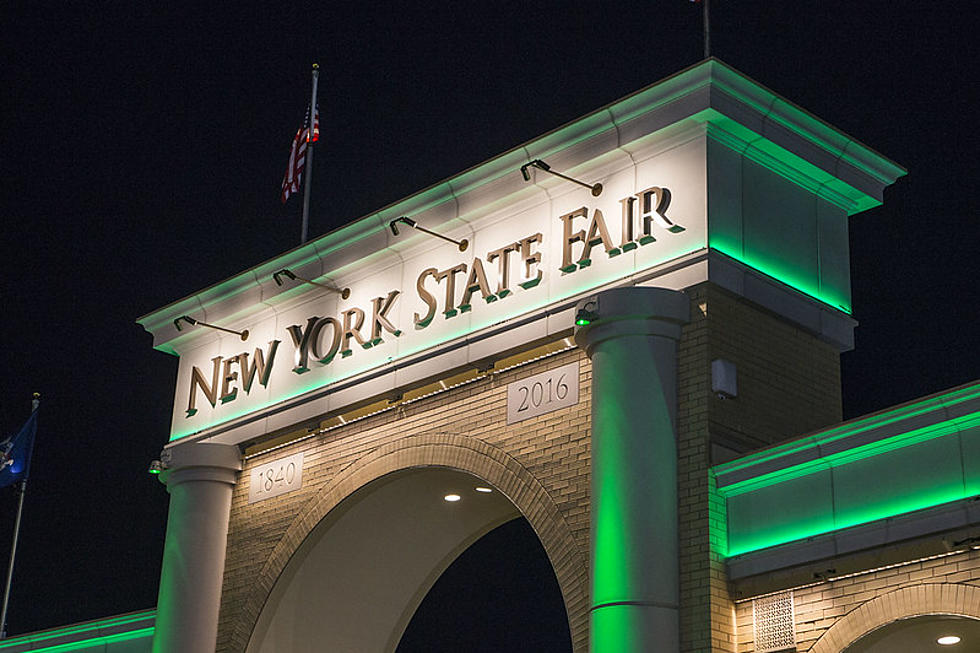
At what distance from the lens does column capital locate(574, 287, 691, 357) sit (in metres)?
15.0

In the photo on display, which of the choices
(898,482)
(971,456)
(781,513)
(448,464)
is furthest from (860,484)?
(448,464)

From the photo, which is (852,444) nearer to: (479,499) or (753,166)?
(753,166)

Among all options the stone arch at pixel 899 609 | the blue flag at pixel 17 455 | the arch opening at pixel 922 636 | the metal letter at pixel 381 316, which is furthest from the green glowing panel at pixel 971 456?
the blue flag at pixel 17 455

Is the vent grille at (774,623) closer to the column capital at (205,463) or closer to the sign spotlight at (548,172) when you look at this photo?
the sign spotlight at (548,172)

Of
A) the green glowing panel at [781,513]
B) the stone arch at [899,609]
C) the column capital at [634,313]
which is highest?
the column capital at [634,313]

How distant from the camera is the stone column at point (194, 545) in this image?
1948 cm

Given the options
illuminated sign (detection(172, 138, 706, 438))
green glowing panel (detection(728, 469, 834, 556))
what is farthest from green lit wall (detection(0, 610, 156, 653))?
green glowing panel (detection(728, 469, 834, 556))

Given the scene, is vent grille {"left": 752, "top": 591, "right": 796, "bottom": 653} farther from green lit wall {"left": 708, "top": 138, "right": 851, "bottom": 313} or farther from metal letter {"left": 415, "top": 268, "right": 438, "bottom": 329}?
metal letter {"left": 415, "top": 268, "right": 438, "bottom": 329}

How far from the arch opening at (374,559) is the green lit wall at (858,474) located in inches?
177

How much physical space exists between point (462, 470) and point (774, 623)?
463 cm

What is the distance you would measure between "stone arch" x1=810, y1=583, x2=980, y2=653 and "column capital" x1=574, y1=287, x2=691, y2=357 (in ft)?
11.3

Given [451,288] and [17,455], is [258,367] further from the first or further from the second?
[17,455]

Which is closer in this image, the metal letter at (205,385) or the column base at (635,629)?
the column base at (635,629)

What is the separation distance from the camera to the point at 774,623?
13.9m
